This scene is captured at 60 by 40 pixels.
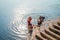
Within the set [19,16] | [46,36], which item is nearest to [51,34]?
[46,36]

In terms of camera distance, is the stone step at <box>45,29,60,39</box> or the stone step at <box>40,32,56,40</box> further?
the stone step at <box>40,32,56,40</box>

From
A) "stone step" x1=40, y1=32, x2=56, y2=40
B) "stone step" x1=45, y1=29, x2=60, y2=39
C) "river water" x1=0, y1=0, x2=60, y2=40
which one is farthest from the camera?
"river water" x1=0, y1=0, x2=60, y2=40

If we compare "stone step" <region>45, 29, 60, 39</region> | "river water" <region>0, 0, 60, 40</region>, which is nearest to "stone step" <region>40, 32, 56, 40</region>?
"stone step" <region>45, 29, 60, 39</region>

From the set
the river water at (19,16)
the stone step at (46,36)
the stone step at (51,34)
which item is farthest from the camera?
the river water at (19,16)

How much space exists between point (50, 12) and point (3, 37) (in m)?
9.34

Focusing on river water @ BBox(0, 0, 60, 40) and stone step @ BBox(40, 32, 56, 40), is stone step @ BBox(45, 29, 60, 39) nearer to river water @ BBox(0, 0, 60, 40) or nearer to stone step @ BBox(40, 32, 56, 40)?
stone step @ BBox(40, 32, 56, 40)

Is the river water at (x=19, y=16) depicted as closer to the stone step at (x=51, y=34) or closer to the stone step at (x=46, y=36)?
the stone step at (x=46, y=36)

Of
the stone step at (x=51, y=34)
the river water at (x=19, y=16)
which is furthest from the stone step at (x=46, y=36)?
the river water at (x=19, y=16)

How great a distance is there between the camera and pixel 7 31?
19.6 metres

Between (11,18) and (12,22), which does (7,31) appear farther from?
(11,18)

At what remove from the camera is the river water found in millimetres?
18625

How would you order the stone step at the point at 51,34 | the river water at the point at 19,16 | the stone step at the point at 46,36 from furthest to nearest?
the river water at the point at 19,16, the stone step at the point at 46,36, the stone step at the point at 51,34

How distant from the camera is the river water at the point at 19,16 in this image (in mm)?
18625

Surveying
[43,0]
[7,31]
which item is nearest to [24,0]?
[43,0]
